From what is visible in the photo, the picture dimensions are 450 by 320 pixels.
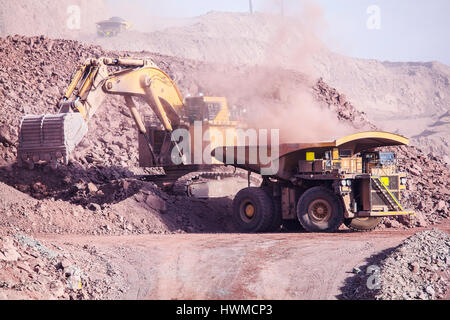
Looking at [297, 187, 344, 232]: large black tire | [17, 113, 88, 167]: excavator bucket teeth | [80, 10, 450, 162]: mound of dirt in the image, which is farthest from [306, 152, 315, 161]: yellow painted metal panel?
[80, 10, 450, 162]: mound of dirt

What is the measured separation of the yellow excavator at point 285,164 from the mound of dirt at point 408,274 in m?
3.50

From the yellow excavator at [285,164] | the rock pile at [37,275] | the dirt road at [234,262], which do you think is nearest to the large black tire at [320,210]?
the yellow excavator at [285,164]

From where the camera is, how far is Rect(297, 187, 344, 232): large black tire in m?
16.4

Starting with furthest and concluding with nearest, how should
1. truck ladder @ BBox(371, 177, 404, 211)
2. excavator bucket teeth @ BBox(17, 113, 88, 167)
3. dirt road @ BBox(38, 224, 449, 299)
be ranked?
excavator bucket teeth @ BBox(17, 113, 88, 167) < truck ladder @ BBox(371, 177, 404, 211) < dirt road @ BBox(38, 224, 449, 299)

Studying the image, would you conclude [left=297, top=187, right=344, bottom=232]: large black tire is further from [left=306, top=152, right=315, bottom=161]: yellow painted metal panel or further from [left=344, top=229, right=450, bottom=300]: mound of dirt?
[left=344, top=229, right=450, bottom=300]: mound of dirt

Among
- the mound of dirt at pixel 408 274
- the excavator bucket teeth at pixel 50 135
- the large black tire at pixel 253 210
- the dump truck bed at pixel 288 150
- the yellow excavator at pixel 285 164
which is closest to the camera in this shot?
the mound of dirt at pixel 408 274

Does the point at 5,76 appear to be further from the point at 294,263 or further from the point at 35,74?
the point at 294,263

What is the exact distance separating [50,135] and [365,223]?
9.22 meters

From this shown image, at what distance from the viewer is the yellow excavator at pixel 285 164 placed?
53.4ft

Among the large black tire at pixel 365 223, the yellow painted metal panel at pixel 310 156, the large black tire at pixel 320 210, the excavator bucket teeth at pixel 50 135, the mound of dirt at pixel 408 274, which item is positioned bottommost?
the mound of dirt at pixel 408 274

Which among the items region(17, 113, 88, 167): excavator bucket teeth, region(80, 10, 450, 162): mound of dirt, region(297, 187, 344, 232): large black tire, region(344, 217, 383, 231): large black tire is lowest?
region(344, 217, 383, 231): large black tire

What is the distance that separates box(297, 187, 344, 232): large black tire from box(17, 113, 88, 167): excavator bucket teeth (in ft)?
21.6

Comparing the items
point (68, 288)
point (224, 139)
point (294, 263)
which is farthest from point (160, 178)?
point (68, 288)

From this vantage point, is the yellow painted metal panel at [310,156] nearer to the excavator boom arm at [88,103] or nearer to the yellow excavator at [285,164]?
the yellow excavator at [285,164]
